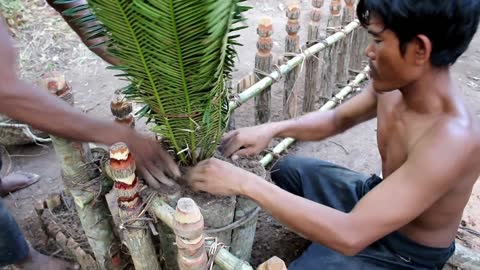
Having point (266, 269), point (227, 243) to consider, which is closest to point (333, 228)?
point (266, 269)

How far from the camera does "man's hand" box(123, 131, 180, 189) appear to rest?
5.01ft

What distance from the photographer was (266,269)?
1.18 metres

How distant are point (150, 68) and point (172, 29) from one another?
7.2 inches

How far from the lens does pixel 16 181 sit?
2797 millimetres

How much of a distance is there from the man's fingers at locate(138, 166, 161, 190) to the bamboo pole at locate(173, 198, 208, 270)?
34 cm

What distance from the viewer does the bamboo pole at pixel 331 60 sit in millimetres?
3137

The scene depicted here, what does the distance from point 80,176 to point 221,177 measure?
52 centimetres

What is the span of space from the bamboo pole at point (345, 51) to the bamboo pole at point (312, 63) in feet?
0.88

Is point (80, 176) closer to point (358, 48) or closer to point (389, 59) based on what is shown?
point (389, 59)

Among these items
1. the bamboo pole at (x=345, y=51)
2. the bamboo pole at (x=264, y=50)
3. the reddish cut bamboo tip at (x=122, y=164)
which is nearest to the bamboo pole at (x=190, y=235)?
the reddish cut bamboo tip at (x=122, y=164)

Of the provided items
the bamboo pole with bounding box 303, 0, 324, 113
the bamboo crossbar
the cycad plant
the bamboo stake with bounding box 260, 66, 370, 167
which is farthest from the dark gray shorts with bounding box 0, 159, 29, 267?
the bamboo pole with bounding box 303, 0, 324, 113

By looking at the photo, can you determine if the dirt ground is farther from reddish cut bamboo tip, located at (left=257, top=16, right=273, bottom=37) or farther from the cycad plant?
the cycad plant

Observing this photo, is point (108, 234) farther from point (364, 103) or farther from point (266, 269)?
point (364, 103)

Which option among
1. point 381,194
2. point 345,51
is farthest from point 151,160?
point 345,51
